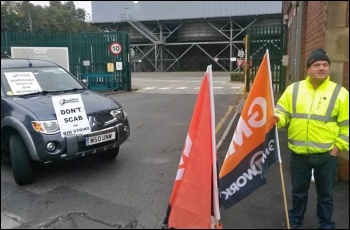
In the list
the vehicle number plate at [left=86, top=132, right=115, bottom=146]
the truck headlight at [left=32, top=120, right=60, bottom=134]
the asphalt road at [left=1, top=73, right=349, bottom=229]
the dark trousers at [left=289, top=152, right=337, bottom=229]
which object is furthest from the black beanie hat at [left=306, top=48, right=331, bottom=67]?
the truck headlight at [left=32, top=120, right=60, bottom=134]

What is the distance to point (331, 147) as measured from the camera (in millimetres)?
2979

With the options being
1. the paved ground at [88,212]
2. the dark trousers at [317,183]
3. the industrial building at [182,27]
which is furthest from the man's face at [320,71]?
the industrial building at [182,27]

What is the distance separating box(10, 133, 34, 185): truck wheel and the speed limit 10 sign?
493 inches

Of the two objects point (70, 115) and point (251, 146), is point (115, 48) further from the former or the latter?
point (251, 146)

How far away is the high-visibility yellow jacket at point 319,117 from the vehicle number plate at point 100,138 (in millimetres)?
2466

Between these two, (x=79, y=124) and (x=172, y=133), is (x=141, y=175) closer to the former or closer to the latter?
(x=79, y=124)

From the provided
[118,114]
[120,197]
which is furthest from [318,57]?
[118,114]

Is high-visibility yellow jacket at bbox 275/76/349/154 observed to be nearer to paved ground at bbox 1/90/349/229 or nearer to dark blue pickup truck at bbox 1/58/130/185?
paved ground at bbox 1/90/349/229

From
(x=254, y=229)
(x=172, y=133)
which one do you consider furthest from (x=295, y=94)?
(x=172, y=133)

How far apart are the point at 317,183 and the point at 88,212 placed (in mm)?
2322

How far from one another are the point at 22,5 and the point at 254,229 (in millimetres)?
5559

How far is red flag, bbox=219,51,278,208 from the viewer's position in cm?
330

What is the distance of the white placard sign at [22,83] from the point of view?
15.1 feet

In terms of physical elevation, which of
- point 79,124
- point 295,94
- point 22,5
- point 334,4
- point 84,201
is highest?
point 22,5
